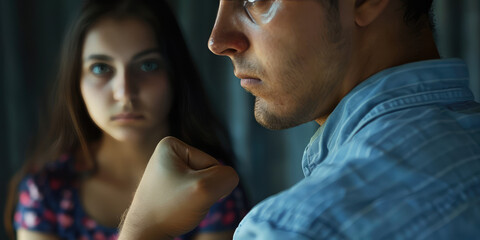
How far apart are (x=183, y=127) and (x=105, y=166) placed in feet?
0.71

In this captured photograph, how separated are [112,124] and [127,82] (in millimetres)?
87

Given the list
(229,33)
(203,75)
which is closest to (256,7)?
(229,33)

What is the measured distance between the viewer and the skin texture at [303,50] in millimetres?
509

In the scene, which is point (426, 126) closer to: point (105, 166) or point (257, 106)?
point (257, 106)

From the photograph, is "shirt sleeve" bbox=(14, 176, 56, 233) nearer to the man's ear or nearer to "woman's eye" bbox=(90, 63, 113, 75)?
"woman's eye" bbox=(90, 63, 113, 75)

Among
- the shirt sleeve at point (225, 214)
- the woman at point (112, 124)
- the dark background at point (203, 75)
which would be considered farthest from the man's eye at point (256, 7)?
the dark background at point (203, 75)

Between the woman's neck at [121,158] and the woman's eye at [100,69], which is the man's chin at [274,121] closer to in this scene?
the woman's neck at [121,158]

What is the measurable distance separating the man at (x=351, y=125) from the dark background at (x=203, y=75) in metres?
0.86

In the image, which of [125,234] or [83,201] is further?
[83,201]

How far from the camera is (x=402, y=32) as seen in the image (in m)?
0.53

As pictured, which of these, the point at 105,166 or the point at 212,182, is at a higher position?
the point at 212,182

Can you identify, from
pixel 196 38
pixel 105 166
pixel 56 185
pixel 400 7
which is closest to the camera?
pixel 400 7

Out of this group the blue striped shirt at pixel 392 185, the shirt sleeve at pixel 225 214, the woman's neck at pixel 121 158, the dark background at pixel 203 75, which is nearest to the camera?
the blue striped shirt at pixel 392 185

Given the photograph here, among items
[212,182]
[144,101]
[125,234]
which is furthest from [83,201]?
[212,182]
